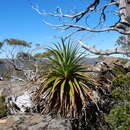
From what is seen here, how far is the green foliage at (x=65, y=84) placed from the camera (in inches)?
186

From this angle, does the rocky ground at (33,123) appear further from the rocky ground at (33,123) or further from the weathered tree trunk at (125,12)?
the weathered tree trunk at (125,12)

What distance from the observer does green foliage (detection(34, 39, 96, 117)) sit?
15.5 feet

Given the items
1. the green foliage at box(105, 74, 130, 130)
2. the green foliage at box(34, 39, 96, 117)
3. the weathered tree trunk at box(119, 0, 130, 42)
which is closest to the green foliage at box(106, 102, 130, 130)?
the green foliage at box(105, 74, 130, 130)

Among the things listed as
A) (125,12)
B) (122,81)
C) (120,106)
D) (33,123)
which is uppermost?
(125,12)

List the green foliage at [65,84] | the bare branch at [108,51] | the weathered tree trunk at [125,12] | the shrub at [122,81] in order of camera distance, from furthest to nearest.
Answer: the weathered tree trunk at [125,12] → the bare branch at [108,51] → the shrub at [122,81] → the green foliage at [65,84]

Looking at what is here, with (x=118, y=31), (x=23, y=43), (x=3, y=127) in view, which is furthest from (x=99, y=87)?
(x=23, y=43)

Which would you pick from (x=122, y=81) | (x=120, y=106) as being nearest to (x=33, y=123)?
(x=120, y=106)

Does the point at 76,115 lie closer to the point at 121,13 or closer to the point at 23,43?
the point at 121,13

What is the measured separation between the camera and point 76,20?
34.0ft

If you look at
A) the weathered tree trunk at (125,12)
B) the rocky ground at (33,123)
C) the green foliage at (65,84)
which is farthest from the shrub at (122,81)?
the weathered tree trunk at (125,12)

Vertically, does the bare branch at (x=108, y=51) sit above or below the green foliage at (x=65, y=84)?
above

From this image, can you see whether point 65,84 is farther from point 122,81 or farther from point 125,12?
point 125,12

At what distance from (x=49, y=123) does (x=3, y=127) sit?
1.02 m

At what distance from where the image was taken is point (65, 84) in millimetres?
5023
